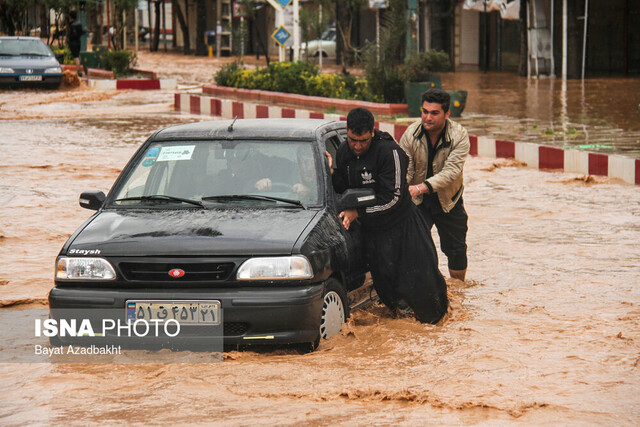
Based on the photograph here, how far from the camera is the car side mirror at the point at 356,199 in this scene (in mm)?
6250

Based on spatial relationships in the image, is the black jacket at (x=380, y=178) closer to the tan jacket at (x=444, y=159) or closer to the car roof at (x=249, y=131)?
the car roof at (x=249, y=131)

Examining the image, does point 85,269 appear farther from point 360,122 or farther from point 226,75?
point 226,75

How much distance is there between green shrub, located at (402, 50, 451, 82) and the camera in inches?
805

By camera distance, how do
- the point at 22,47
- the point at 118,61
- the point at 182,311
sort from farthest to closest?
1. the point at 118,61
2. the point at 22,47
3. the point at 182,311

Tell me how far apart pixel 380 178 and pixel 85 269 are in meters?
1.87

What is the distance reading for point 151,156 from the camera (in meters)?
6.73

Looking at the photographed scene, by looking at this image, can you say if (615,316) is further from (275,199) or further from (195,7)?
(195,7)

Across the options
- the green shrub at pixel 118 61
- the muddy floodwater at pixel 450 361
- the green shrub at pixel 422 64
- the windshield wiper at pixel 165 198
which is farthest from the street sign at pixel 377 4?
the windshield wiper at pixel 165 198

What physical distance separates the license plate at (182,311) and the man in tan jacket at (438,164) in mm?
1897

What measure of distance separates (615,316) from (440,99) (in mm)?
1882

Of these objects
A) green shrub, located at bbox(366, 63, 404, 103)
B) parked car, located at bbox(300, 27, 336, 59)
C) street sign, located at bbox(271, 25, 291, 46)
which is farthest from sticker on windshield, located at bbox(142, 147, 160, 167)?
parked car, located at bbox(300, 27, 336, 59)

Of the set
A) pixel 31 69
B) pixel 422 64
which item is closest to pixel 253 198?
pixel 422 64

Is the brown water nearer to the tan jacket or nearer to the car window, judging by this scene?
the tan jacket

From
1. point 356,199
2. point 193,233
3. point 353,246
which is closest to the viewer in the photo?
point 193,233
